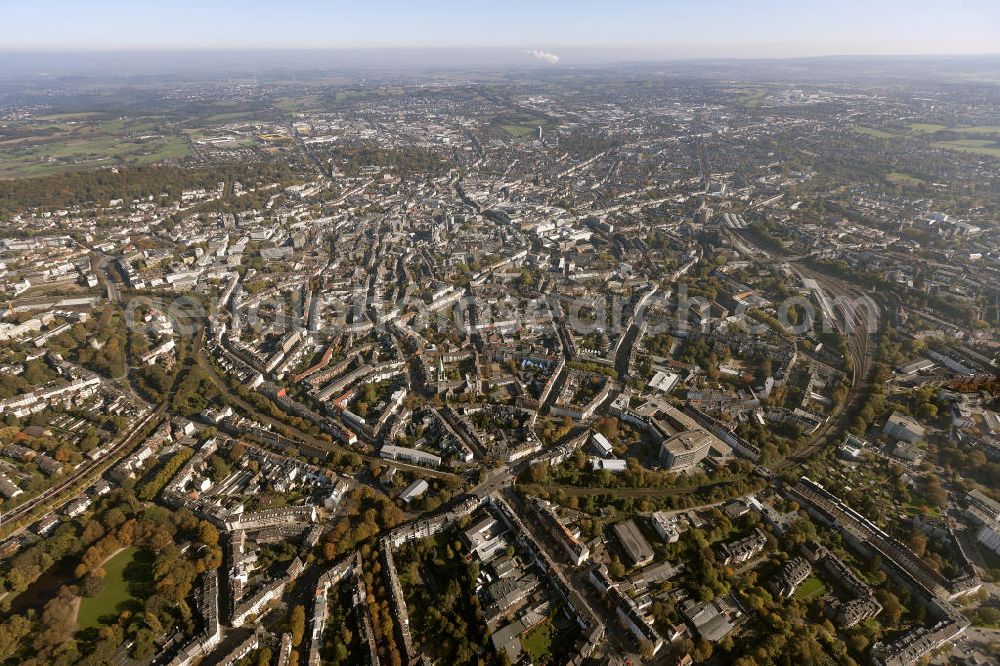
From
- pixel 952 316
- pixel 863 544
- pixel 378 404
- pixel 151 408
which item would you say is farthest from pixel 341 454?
pixel 952 316

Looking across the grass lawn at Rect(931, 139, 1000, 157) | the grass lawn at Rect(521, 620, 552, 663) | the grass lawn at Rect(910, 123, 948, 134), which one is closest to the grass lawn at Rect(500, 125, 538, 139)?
the grass lawn at Rect(931, 139, 1000, 157)

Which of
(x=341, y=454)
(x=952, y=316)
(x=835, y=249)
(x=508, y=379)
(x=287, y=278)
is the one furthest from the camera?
(x=835, y=249)

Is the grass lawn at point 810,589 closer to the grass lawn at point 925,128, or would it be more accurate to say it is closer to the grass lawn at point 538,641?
the grass lawn at point 538,641

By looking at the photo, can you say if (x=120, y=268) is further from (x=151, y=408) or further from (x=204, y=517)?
(x=204, y=517)

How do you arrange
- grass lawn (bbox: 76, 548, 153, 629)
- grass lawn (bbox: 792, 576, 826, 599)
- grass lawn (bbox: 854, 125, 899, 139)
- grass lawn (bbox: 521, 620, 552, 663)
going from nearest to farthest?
grass lawn (bbox: 521, 620, 552, 663) → grass lawn (bbox: 76, 548, 153, 629) → grass lawn (bbox: 792, 576, 826, 599) → grass lawn (bbox: 854, 125, 899, 139)

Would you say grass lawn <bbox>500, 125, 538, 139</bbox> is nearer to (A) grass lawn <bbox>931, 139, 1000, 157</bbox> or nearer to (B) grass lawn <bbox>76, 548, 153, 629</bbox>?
(A) grass lawn <bbox>931, 139, 1000, 157</bbox>

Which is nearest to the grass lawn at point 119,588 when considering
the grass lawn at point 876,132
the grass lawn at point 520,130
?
the grass lawn at point 520,130
